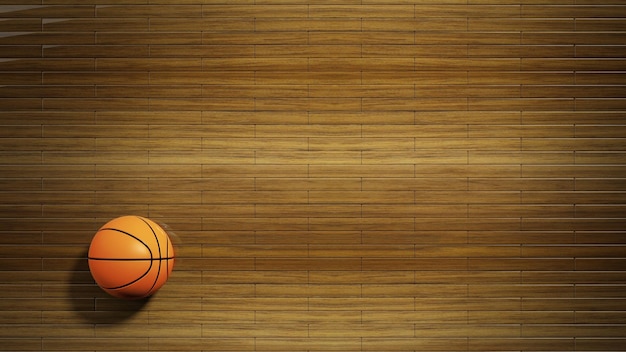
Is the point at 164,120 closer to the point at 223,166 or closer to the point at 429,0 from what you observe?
the point at 223,166

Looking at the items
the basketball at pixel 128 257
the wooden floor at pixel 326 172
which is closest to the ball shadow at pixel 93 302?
the wooden floor at pixel 326 172

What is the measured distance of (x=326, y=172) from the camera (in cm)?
321

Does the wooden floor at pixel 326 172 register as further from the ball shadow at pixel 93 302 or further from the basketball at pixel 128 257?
the basketball at pixel 128 257

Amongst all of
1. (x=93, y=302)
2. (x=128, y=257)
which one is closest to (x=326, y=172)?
(x=128, y=257)

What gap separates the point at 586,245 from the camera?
3.20 metres

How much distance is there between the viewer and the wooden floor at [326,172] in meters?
3.19

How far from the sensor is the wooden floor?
3.19m

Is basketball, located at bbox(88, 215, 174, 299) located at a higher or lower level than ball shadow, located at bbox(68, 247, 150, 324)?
higher

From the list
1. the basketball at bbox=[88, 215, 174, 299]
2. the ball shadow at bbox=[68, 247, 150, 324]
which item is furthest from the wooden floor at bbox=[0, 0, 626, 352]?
the basketball at bbox=[88, 215, 174, 299]

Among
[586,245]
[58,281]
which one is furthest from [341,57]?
[58,281]

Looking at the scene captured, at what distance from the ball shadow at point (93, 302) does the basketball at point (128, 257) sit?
0.78ft

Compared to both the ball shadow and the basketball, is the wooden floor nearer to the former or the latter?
the ball shadow

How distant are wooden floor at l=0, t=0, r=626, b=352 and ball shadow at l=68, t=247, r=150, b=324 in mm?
11

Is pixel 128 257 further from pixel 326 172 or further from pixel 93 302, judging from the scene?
pixel 326 172
